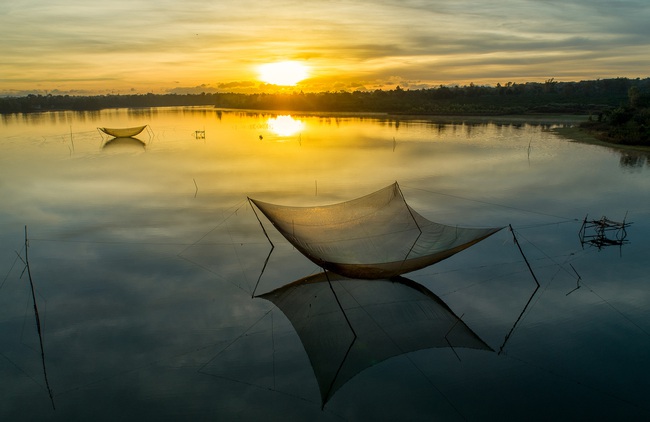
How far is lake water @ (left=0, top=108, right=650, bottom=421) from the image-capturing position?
641 cm

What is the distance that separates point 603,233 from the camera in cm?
1216

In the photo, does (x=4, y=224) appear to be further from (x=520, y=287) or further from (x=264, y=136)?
(x=264, y=136)

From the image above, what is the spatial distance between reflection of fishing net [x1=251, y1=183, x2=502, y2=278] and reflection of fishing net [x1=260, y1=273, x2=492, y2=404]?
649 mm

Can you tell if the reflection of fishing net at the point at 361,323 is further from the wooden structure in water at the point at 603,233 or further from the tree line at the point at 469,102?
the tree line at the point at 469,102

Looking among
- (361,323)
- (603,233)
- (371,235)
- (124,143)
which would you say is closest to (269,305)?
(361,323)

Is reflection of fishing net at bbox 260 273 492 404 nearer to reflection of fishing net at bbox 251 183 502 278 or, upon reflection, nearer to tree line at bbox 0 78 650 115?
reflection of fishing net at bbox 251 183 502 278

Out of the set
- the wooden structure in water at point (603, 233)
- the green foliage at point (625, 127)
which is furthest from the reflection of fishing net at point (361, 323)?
the green foliage at point (625, 127)

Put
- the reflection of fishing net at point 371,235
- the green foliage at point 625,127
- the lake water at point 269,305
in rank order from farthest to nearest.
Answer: the green foliage at point 625,127 < the reflection of fishing net at point 371,235 < the lake water at point 269,305

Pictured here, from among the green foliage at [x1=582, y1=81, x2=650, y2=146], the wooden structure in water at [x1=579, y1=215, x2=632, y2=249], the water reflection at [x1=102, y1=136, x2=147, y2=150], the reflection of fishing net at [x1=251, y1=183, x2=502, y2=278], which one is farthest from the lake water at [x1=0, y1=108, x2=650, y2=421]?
the water reflection at [x1=102, y1=136, x2=147, y2=150]

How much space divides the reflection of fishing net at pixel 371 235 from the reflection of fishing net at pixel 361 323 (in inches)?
25.5

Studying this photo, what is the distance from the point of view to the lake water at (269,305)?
6414mm

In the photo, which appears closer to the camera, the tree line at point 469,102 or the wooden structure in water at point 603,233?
the wooden structure in water at point 603,233

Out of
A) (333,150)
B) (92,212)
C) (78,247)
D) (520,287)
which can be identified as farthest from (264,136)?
(520,287)

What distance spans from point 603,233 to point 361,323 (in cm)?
794
